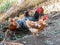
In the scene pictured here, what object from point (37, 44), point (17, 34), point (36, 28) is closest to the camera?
point (37, 44)

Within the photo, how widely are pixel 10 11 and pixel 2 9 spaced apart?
724mm

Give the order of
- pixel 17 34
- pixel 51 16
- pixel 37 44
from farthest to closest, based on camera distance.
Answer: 1. pixel 51 16
2. pixel 17 34
3. pixel 37 44

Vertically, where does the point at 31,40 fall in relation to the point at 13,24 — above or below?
below

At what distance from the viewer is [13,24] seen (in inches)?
247

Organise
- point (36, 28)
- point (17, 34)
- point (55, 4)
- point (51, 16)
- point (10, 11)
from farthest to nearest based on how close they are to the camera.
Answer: point (55, 4), point (10, 11), point (51, 16), point (17, 34), point (36, 28)

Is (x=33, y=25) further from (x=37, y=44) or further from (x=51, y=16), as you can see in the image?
(x=51, y=16)

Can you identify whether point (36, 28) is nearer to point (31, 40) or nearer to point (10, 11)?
point (31, 40)

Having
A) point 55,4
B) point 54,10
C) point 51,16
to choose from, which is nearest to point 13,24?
point 51,16

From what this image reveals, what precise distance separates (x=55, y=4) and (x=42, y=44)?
472cm

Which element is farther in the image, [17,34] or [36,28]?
[17,34]

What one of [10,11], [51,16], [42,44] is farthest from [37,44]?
[10,11]

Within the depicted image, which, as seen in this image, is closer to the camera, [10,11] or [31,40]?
[31,40]

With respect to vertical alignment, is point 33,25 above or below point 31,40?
above

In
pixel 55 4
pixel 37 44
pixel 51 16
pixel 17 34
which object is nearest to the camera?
pixel 37 44
